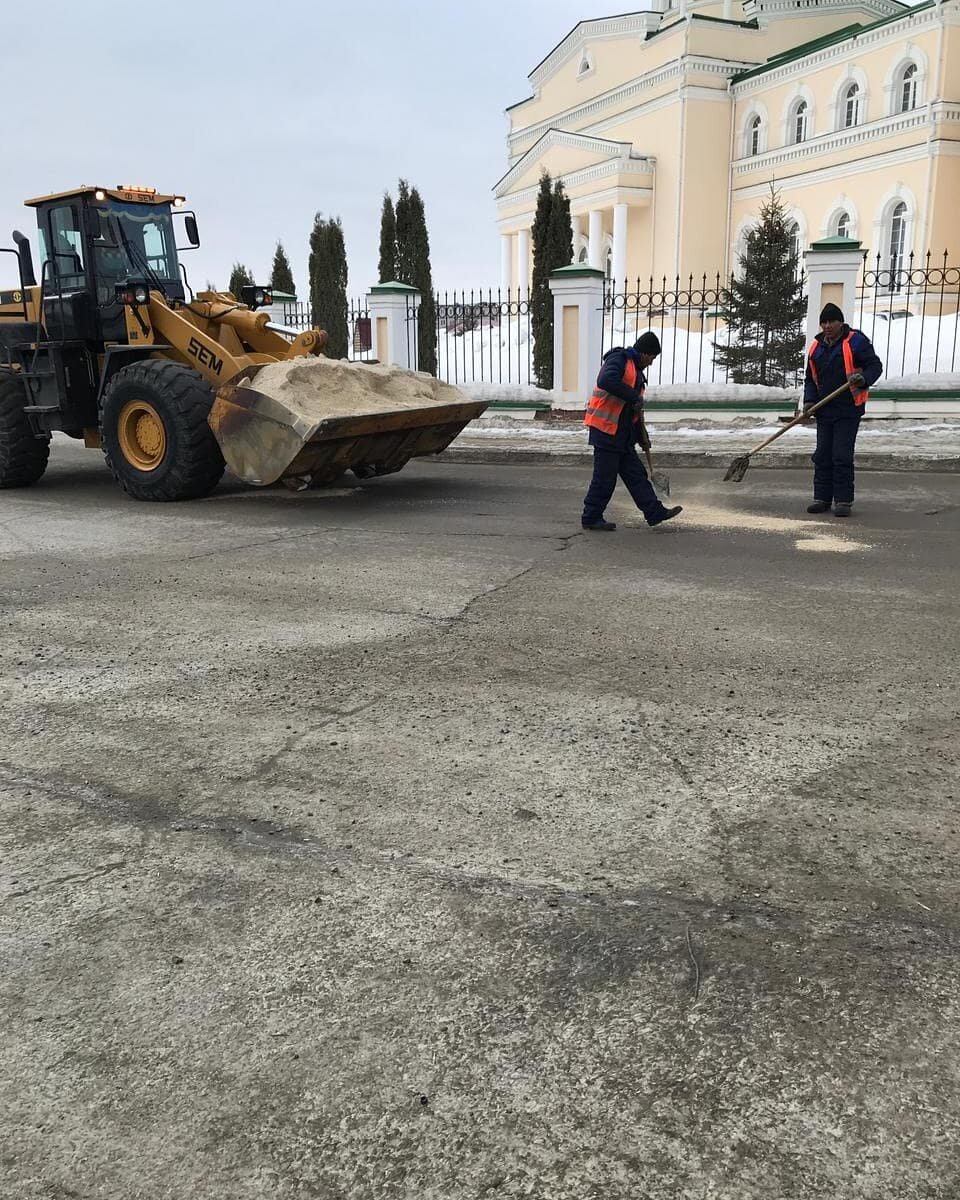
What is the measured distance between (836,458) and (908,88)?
2703 centimetres

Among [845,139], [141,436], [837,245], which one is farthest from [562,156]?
[141,436]

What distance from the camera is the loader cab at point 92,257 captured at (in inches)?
383

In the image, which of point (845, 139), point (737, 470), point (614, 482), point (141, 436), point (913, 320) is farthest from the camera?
point (845, 139)

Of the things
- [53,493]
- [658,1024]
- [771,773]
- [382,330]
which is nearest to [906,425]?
[382,330]

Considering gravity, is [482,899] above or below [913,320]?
below

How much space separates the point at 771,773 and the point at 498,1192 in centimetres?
195

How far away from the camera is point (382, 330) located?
17.9m

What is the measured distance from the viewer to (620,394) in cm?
747

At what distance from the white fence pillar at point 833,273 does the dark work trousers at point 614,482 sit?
797 centimetres

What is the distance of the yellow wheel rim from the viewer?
9219 mm

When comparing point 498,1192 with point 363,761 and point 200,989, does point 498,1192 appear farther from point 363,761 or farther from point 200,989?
point 363,761

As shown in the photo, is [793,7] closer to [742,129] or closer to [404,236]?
[742,129]

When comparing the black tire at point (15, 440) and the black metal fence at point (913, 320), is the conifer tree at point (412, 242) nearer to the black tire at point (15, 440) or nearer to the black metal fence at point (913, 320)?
the black metal fence at point (913, 320)

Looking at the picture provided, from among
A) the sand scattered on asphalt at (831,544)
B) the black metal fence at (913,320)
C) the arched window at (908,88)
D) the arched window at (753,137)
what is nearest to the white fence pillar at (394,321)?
the black metal fence at (913,320)
